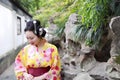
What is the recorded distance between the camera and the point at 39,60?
3539 millimetres

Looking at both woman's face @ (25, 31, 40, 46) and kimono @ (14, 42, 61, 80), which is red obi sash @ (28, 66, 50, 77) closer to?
kimono @ (14, 42, 61, 80)

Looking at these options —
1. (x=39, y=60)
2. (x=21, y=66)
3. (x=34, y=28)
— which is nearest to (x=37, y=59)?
(x=39, y=60)

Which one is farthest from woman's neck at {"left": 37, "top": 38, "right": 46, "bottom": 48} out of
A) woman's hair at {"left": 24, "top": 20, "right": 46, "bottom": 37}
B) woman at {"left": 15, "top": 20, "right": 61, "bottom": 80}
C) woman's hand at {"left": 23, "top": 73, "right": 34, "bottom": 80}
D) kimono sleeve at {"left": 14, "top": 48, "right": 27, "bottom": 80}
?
woman's hand at {"left": 23, "top": 73, "right": 34, "bottom": 80}

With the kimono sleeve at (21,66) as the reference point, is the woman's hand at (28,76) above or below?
below

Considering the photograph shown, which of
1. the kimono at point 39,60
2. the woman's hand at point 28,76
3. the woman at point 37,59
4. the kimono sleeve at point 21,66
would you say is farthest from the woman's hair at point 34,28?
the woman's hand at point 28,76

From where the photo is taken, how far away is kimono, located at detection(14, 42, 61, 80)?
355 cm

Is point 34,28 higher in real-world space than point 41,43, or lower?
higher

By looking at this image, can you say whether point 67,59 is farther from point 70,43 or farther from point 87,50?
point 87,50

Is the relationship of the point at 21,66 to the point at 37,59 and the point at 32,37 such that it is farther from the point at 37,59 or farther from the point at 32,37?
the point at 32,37

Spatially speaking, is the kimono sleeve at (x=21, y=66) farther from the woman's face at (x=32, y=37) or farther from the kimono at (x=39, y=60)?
the woman's face at (x=32, y=37)

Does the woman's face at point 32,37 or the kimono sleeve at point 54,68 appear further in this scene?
the kimono sleeve at point 54,68

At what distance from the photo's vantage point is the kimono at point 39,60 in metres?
3.55

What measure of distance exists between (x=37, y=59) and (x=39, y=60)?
0.10 feet

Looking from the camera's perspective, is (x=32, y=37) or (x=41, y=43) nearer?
(x=32, y=37)
